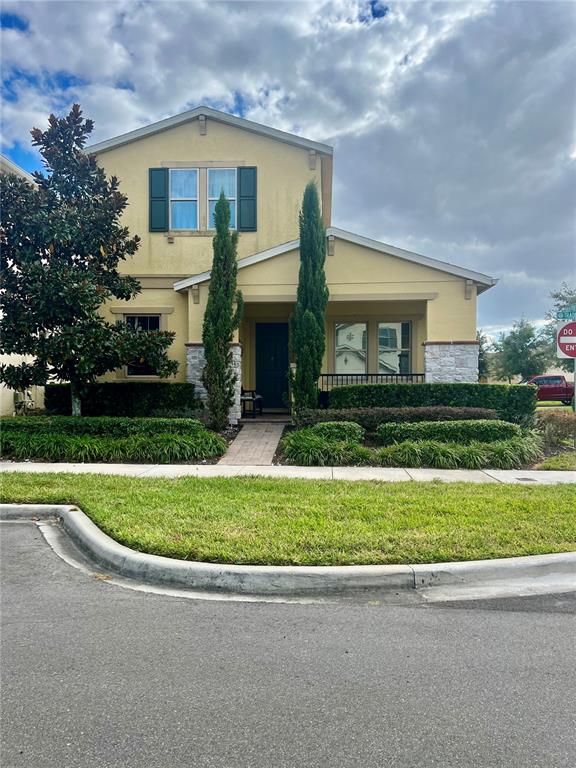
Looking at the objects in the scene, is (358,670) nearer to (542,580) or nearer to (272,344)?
(542,580)

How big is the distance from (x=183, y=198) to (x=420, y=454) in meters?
10.1

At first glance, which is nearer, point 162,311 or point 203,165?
point 162,311

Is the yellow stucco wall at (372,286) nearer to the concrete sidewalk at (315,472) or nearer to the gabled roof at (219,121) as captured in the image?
the gabled roof at (219,121)

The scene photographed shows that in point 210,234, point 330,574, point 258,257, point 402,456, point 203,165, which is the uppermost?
point 203,165

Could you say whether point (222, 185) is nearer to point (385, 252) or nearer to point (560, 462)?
point (385, 252)

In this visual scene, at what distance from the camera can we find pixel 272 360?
14.9 m

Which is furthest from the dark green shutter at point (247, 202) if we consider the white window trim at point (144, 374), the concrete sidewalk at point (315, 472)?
the concrete sidewalk at point (315, 472)

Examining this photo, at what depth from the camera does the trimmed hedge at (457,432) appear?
9.66 metres

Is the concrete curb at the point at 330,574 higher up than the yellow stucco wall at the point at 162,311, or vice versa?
the yellow stucco wall at the point at 162,311

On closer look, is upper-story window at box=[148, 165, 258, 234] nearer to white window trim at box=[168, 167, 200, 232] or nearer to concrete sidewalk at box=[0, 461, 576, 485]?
white window trim at box=[168, 167, 200, 232]

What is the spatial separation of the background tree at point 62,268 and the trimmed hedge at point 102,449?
1.45 meters

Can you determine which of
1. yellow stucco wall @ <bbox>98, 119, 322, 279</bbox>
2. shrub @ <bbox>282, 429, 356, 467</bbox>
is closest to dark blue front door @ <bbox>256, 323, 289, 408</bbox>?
yellow stucco wall @ <bbox>98, 119, 322, 279</bbox>

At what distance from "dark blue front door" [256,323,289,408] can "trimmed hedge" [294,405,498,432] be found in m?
4.34

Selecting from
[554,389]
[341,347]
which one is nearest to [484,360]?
[554,389]
